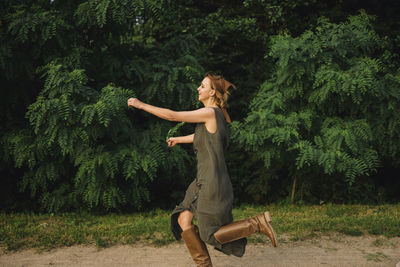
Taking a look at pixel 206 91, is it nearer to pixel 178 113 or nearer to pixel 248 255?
pixel 178 113

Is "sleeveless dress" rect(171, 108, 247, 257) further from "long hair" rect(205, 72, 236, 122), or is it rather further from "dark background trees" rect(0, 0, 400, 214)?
"dark background trees" rect(0, 0, 400, 214)

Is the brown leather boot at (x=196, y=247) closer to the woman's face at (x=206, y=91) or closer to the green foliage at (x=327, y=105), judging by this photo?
the woman's face at (x=206, y=91)

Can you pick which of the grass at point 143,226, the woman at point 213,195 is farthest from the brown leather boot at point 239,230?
the grass at point 143,226

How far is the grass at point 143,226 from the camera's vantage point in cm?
578

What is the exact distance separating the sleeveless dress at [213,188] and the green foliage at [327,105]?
13.6 ft

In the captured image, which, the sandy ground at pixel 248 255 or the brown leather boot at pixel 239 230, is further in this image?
the sandy ground at pixel 248 255

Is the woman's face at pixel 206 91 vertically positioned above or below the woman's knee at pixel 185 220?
above

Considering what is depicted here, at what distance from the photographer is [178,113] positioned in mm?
3553

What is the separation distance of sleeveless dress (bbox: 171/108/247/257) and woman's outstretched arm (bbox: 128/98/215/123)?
0.35 ft

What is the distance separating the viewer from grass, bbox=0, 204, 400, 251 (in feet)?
19.0

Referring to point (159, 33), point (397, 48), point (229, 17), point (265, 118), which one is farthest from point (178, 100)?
point (397, 48)

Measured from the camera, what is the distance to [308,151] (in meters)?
7.68

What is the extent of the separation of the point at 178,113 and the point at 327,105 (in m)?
5.59

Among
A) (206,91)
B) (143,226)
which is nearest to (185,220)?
(206,91)
